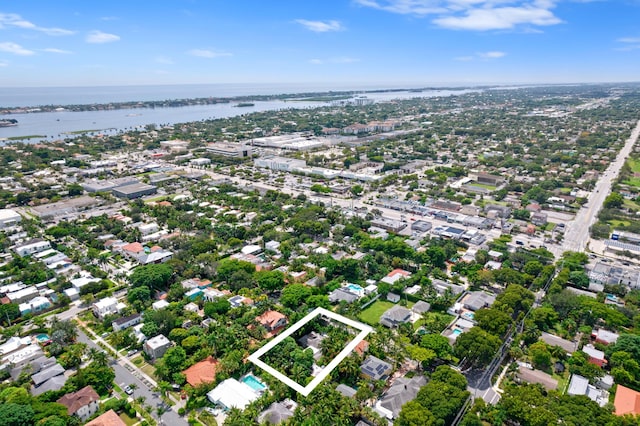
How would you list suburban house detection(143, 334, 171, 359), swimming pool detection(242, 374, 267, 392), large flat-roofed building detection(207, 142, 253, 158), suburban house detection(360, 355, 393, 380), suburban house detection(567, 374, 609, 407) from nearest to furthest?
suburban house detection(567, 374, 609, 407) → swimming pool detection(242, 374, 267, 392) → suburban house detection(360, 355, 393, 380) → suburban house detection(143, 334, 171, 359) → large flat-roofed building detection(207, 142, 253, 158)

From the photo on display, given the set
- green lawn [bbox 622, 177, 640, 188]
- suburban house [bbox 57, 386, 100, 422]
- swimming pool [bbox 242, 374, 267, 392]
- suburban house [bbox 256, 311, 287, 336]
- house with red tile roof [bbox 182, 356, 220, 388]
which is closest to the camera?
suburban house [bbox 57, 386, 100, 422]

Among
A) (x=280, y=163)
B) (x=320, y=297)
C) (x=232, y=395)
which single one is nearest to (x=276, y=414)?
(x=232, y=395)

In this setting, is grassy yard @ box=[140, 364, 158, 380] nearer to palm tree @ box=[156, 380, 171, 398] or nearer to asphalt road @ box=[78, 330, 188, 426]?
asphalt road @ box=[78, 330, 188, 426]

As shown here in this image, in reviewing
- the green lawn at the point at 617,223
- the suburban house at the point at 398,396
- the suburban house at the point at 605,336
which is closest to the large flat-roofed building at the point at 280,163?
the green lawn at the point at 617,223

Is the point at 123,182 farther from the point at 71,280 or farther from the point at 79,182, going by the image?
the point at 71,280

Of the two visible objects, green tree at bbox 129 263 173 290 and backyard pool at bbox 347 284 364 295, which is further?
backyard pool at bbox 347 284 364 295

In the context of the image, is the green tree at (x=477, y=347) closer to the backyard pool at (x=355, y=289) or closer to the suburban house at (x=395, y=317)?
the suburban house at (x=395, y=317)

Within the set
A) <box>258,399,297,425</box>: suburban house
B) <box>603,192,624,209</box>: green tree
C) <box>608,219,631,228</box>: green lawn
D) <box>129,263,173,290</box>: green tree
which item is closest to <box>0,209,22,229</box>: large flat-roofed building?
<box>129,263,173,290</box>: green tree
